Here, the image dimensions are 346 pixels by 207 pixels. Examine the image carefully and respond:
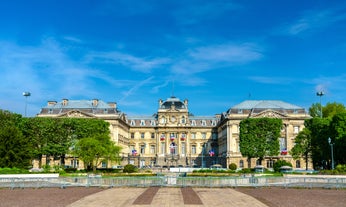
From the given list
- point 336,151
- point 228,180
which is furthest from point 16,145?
point 336,151

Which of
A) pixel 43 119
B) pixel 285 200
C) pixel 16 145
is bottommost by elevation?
pixel 285 200

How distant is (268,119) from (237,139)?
1106 centimetres

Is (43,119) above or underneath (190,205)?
above

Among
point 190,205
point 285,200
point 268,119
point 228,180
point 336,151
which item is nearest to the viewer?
point 190,205

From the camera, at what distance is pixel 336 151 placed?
6328 cm

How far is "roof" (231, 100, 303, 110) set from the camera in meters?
90.2

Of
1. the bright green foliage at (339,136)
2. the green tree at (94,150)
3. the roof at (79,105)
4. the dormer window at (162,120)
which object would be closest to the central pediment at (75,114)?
the roof at (79,105)

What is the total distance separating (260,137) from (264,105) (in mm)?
13608

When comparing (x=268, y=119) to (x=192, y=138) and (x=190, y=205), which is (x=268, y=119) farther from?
(x=190, y=205)

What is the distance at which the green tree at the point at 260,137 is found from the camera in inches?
3068

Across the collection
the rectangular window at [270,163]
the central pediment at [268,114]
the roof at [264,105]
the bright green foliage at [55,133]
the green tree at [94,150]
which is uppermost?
the roof at [264,105]

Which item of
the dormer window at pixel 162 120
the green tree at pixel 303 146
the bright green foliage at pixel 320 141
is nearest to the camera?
the bright green foliage at pixel 320 141

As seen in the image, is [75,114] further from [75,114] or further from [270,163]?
[270,163]

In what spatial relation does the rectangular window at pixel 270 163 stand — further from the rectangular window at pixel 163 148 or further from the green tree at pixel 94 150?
the green tree at pixel 94 150
